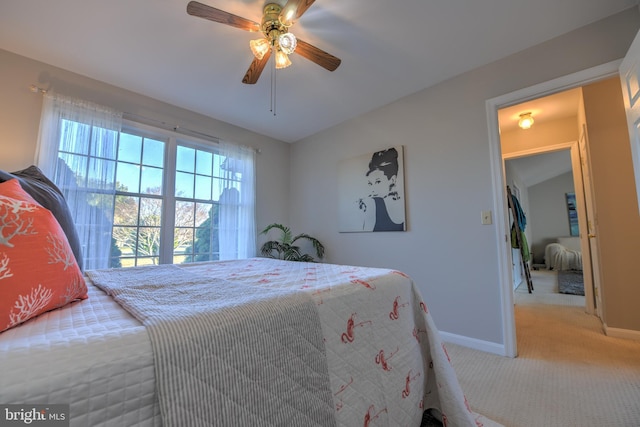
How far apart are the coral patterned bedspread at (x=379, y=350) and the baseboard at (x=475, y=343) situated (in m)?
0.94

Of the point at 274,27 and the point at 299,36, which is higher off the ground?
the point at 299,36

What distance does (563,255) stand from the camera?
5730mm

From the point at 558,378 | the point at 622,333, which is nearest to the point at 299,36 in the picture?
the point at 558,378

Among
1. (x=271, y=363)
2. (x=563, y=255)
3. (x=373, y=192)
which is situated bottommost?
(x=563, y=255)

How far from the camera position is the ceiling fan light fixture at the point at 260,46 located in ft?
5.60

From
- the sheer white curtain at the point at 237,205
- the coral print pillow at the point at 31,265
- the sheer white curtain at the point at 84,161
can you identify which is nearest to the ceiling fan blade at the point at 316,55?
the coral print pillow at the point at 31,265

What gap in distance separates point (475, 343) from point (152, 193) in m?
3.51

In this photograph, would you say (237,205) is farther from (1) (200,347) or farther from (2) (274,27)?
(1) (200,347)

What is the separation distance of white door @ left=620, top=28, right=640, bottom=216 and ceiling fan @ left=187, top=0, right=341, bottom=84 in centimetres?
177

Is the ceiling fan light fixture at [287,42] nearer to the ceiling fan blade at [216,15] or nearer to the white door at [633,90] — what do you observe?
the ceiling fan blade at [216,15]

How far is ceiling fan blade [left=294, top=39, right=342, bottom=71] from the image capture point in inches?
68.8

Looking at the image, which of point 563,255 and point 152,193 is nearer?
point 152,193

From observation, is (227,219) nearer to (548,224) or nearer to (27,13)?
(27,13)

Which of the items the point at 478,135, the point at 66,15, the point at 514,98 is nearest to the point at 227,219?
the point at 66,15
